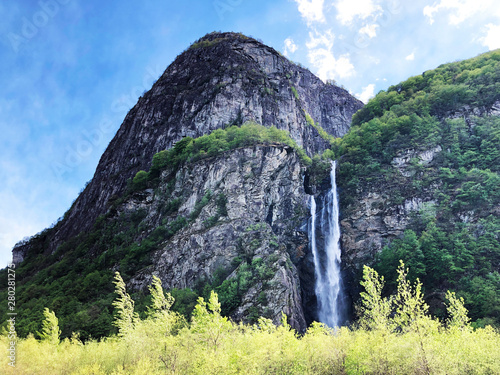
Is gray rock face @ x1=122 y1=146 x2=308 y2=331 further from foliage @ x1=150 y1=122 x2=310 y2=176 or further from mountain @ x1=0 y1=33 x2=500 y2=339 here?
foliage @ x1=150 y1=122 x2=310 y2=176

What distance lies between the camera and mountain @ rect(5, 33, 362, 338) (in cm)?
4234

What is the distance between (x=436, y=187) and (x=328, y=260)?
20399 millimetres

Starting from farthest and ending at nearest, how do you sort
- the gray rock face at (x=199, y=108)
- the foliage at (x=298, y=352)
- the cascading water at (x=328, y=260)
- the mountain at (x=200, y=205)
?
the gray rock face at (x=199, y=108), the cascading water at (x=328, y=260), the mountain at (x=200, y=205), the foliage at (x=298, y=352)

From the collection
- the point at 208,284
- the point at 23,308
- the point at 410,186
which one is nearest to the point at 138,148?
the point at 23,308

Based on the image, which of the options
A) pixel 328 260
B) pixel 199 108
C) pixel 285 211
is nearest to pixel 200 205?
pixel 285 211

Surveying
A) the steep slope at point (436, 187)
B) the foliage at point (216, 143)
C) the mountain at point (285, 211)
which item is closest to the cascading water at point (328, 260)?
the mountain at point (285, 211)

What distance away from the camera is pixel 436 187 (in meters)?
47.3

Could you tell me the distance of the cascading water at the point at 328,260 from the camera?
43906mm

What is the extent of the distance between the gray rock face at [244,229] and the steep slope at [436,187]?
400 inches

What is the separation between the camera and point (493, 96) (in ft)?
174

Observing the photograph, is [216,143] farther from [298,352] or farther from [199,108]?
[298,352]

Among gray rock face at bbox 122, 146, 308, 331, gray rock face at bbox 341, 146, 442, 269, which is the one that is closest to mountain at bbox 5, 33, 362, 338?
gray rock face at bbox 122, 146, 308, 331

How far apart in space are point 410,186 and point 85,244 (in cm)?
6480

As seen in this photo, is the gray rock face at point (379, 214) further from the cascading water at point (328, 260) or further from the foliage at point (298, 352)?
the foliage at point (298, 352)
